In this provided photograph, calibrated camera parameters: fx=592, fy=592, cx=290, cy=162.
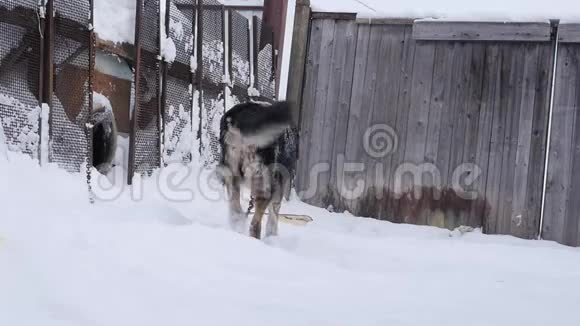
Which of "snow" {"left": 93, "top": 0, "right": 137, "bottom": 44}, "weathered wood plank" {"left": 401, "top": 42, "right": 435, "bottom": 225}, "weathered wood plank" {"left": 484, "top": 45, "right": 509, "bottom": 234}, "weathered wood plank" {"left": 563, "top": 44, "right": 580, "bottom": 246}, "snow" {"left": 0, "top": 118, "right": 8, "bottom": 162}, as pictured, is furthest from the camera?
"weathered wood plank" {"left": 401, "top": 42, "right": 435, "bottom": 225}

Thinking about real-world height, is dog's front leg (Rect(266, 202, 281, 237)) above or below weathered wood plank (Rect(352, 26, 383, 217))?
below

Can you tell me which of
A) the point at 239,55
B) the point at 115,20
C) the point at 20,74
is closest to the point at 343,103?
the point at 239,55

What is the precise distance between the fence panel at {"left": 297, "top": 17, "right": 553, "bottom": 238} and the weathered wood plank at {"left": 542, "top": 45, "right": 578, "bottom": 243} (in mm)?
98

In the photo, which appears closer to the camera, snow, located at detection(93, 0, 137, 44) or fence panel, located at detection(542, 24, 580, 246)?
snow, located at detection(93, 0, 137, 44)

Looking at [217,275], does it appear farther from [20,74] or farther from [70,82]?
[70,82]

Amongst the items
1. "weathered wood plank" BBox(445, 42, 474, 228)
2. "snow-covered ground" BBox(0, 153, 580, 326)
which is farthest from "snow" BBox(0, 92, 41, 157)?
"weathered wood plank" BBox(445, 42, 474, 228)

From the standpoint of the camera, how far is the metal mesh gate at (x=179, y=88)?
19.2 ft

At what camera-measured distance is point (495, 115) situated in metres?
5.88

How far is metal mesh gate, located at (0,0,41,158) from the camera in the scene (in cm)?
383

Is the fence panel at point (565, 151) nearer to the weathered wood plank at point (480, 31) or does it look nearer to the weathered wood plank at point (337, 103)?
the weathered wood plank at point (480, 31)

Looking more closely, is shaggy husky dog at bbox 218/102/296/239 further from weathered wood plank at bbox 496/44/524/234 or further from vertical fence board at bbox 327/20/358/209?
weathered wood plank at bbox 496/44/524/234

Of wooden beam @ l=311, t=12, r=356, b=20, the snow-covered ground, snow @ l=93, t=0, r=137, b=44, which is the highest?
wooden beam @ l=311, t=12, r=356, b=20

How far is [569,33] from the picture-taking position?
222 inches

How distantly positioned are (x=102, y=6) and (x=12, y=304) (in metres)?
3.47
